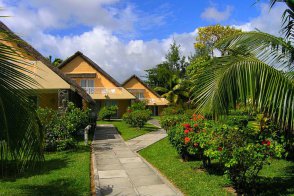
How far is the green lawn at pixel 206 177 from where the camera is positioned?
Answer: 7.24 m

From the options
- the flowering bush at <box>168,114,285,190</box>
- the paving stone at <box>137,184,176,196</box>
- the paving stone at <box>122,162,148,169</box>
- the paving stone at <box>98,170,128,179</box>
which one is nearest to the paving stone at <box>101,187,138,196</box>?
the paving stone at <box>137,184,176,196</box>

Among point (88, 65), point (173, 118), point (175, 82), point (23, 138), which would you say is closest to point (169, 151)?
point (173, 118)

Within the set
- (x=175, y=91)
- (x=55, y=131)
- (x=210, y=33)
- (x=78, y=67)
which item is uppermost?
(x=210, y=33)

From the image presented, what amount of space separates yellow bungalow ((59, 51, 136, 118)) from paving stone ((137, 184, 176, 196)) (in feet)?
97.7

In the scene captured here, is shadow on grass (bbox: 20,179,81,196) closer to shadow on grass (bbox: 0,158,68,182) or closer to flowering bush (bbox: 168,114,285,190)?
shadow on grass (bbox: 0,158,68,182)

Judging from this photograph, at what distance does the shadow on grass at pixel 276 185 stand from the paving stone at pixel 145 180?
2250mm

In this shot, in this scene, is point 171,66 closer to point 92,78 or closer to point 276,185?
point 92,78

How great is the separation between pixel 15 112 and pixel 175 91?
135ft

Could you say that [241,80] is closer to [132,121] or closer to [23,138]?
[23,138]

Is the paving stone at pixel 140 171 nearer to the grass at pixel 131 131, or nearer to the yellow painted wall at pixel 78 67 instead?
the grass at pixel 131 131

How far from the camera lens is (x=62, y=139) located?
1348cm

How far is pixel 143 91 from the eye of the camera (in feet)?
149

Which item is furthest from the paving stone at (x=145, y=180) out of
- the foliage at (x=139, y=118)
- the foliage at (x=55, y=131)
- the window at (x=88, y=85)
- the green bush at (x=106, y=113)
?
the window at (x=88, y=85)

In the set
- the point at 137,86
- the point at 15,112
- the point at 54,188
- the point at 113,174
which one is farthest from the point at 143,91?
the point at 15,112
